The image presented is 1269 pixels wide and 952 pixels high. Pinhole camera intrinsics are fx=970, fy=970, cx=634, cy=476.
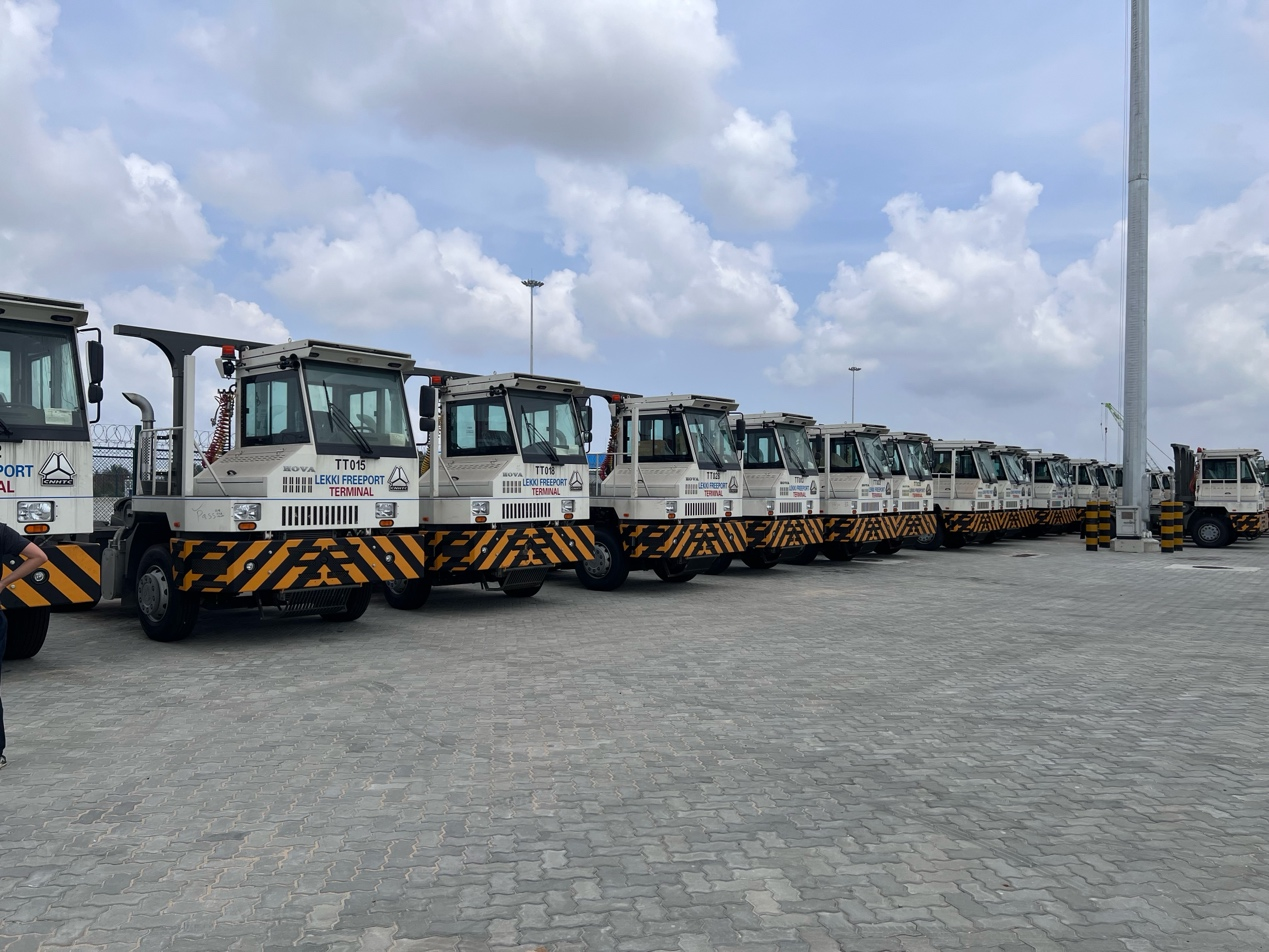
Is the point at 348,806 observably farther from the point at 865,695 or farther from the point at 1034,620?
the point at 1034,620

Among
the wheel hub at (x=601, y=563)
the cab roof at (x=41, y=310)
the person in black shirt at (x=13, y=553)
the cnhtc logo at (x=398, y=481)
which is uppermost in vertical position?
the cab roof at (x=41, y=310)

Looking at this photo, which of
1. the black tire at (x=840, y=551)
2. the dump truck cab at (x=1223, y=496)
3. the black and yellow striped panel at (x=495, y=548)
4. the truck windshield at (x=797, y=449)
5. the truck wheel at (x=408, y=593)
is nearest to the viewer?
the black and yellow striped panel at (x=495, y=548)

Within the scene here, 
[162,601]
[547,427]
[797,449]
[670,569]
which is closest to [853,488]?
[797,449]

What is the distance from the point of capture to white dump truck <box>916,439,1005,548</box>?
976 inches

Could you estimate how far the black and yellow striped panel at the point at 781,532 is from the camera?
1706cm

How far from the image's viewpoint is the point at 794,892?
12.4 feet

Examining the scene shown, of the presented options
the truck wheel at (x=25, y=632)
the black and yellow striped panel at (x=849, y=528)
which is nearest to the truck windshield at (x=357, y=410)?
the truck wheel at (x=25, y=632)

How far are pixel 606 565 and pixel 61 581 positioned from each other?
7951 millimetres

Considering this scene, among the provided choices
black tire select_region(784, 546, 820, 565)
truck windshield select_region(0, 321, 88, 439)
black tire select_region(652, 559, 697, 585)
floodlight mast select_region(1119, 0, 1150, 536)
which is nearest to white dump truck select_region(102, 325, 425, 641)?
truck windshield select_region(0, 321, 88, 439)

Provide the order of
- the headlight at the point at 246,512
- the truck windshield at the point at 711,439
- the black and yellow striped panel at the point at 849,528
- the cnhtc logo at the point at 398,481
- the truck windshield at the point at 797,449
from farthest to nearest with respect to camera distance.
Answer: the black and yellow striped panel at the point at 849,528
the truck windshield at the point at 797,449
the truck windshield at the point at 711,439
the cnhtc logo at the point at 398,481
the headlight at the point at 246,512

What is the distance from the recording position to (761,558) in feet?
59.7

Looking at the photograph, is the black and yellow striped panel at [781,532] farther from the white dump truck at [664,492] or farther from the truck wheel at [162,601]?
the truck wheel at [162,601]

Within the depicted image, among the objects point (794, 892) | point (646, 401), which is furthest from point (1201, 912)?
point (646, 401)

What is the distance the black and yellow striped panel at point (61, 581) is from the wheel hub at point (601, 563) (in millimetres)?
7557
